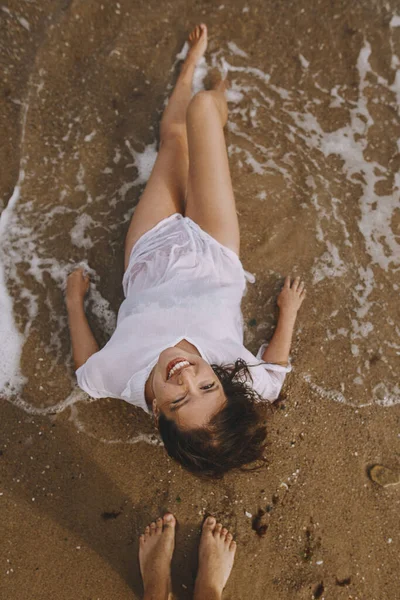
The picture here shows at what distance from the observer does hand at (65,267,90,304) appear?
10.7 feet

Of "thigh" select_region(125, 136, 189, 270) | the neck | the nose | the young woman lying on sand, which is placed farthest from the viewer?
"thigh" select_region(125, 136, 189, 270)

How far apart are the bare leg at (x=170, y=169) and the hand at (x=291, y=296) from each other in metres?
1.03

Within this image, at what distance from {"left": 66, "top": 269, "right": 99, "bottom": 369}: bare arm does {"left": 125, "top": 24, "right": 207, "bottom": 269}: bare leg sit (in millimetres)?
501

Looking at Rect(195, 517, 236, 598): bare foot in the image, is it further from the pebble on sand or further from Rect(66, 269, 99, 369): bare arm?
Rect(66, 269, 99, 369): bare arm

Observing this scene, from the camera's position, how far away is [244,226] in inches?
139

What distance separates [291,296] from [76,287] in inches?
66.3

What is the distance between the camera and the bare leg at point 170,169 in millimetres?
3035

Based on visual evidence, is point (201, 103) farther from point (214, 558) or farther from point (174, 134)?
point (214, 558)

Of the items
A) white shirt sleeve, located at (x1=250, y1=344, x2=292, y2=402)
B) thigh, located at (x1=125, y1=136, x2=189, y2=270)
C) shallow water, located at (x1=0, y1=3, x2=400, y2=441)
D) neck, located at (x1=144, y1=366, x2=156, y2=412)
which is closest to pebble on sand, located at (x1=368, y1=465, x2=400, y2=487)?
shallow water, located at (x1=0, y1=3, x2=400, y2=441)

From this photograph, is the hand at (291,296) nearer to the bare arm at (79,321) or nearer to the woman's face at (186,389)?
the woman's face at (186,389)

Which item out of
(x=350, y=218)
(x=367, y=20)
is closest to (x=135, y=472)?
(x=350, y=218)

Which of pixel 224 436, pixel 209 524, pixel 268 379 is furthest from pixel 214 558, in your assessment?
pixel 268 379

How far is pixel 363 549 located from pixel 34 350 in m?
2.81

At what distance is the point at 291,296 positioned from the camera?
10.9 feet
